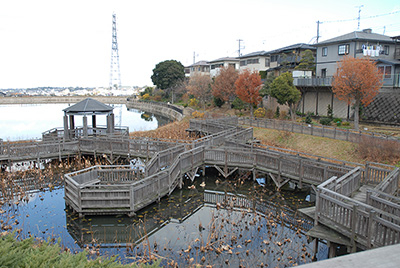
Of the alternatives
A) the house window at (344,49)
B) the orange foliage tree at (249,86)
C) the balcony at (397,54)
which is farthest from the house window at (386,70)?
the orange foliage tree at (249,86)

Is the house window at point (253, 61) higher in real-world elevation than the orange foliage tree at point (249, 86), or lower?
higher

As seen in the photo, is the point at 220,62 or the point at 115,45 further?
the point at 115,45

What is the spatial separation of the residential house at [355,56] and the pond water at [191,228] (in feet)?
64.6

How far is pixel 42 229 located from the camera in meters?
12.4

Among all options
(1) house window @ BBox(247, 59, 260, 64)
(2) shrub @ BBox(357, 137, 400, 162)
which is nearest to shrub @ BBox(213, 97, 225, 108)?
(1) house window @ BBox(247, 59, 260, 64)

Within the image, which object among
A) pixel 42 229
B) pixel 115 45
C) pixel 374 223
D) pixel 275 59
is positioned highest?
pixel 115 45

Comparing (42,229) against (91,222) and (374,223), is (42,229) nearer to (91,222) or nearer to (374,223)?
(91,222)

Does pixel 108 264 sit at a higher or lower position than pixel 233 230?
higher

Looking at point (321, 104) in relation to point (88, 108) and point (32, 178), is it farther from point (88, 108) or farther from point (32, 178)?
point (32, 178)

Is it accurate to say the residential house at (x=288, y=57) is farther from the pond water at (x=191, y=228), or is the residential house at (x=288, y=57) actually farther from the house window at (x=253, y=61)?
the pond water at (x=191, y=228)

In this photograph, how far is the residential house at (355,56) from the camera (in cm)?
3042

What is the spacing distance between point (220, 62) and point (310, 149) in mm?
45101

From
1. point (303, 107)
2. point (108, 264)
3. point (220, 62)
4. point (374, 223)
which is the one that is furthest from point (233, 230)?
point (220, 62)

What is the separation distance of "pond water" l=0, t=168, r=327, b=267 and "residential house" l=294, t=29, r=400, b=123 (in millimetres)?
19689
